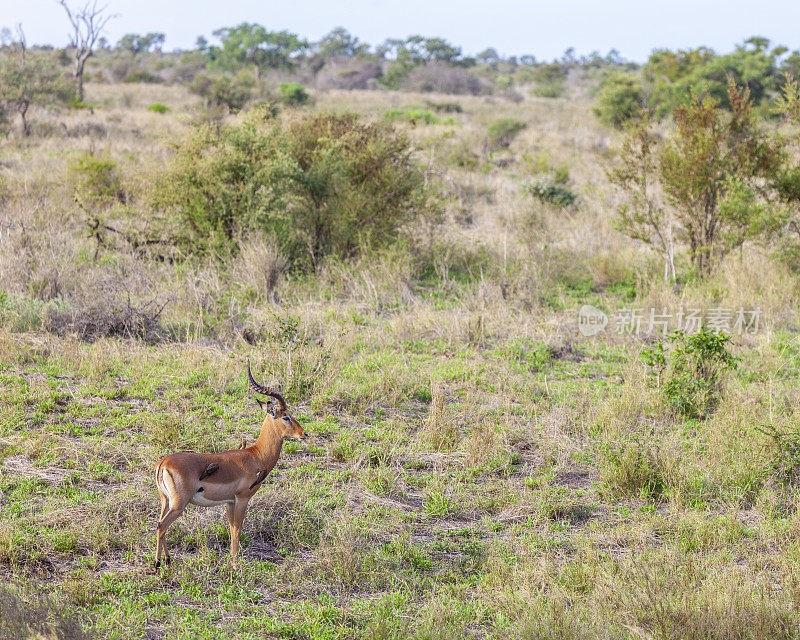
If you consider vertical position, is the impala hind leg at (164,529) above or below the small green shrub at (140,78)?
below

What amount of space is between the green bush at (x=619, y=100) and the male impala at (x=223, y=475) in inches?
964

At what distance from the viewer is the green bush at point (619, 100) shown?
2638cm

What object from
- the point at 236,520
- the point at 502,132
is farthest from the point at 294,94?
the point at 236,520

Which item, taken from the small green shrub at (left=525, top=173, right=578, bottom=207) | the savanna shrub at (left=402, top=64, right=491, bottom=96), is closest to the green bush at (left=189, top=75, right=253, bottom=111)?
the small green shrub at (left=525, top=173, right=578, bottom=207)

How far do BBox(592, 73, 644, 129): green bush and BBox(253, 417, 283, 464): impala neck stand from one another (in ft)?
80.3

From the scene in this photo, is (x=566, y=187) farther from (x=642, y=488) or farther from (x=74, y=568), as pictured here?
(x=74, y=568)

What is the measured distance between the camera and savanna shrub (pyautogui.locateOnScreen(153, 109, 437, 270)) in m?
10.0

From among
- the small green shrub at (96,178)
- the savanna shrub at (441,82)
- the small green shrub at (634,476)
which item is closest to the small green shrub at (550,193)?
the small green shrub at (96,178)

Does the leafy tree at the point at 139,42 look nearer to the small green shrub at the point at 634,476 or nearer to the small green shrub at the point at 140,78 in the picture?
the small green shrub at the point at 140,78

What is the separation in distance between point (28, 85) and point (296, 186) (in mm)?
13594

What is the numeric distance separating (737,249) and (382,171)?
514 cm

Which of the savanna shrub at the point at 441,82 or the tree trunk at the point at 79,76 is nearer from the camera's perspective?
the tree trunk at the point at 79,76

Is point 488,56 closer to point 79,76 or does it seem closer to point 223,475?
point 79,76

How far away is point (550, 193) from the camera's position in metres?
14.9
